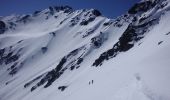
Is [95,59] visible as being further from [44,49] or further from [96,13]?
[96,13]

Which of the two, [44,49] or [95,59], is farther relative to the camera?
[44,49]

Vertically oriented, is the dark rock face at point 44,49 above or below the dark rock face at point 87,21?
below

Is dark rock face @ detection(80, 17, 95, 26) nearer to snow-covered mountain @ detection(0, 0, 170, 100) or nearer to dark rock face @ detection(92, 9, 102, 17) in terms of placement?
snow-covered mountain @ detection(0, 0, 170, 100)

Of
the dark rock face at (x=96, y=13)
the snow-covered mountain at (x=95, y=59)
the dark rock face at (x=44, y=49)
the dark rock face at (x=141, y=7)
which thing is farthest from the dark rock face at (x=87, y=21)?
the dark rock face at (x=141, y=7)

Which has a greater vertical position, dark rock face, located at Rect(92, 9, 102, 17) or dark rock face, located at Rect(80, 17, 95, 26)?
dark rock face, located at Rect(92, 9, 102, 17)

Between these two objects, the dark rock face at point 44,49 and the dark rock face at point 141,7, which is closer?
the dark rock face at point 141,7

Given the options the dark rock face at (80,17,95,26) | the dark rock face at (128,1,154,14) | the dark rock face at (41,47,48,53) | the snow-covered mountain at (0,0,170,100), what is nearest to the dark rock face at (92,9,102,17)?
the snow-covered mountain at (0,0,170,100)

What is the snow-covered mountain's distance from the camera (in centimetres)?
2811

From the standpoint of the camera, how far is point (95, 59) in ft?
263

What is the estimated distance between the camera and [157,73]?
85.5ft

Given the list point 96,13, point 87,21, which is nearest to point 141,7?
point 87,21

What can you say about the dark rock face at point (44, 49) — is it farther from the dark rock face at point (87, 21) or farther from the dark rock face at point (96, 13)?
the dark rock face at point (96, 13)

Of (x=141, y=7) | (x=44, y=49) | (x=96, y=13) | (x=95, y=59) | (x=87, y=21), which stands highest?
(x=96, y=13)

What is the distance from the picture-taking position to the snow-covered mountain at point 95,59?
28109 millimetres
